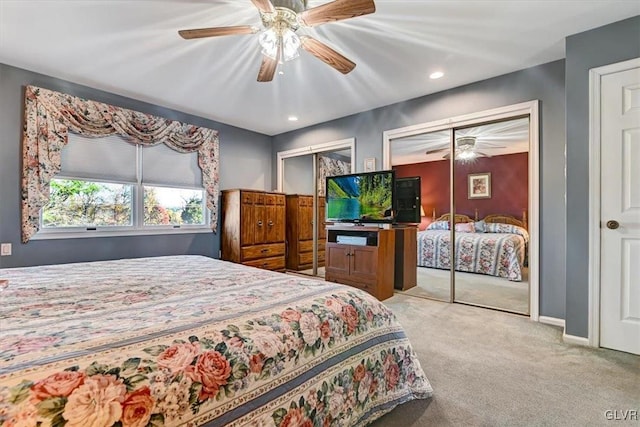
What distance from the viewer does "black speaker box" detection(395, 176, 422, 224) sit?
4.10 m

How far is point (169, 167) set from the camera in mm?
4117

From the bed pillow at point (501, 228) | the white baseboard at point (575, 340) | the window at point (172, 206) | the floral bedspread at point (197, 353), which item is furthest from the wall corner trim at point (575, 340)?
the window at point (172, 206)

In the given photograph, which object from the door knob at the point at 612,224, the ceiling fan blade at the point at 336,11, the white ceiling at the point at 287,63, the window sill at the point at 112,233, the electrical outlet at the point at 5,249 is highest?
the white ceiling at the point at 287,63

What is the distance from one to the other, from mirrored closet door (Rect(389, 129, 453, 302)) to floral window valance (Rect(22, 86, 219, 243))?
10.7 ft

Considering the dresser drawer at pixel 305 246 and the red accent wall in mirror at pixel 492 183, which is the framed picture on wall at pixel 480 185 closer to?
the red accent wall in mirror at pixel 492 183

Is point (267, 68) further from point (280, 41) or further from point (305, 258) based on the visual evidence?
point (305, 258)

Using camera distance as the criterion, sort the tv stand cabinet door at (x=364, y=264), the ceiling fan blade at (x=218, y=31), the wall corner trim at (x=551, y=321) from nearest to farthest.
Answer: the ceiling fan blade at (x=218, y=31), the wall corner trim at (x=551, y=321), the tv stand cabinet door at (x=364, y=264)

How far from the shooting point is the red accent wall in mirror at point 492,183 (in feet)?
12.6

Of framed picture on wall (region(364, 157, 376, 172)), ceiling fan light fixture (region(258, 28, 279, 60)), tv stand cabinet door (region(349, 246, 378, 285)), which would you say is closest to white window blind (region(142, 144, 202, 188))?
framed picture on wall (region(364, 157, 376, 172))

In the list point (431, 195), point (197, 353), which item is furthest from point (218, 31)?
point (431, 195)

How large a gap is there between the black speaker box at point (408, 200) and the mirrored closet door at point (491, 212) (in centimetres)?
52

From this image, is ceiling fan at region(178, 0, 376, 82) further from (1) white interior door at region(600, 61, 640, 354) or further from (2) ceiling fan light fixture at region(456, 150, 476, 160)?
(2) ceiling fan light fixture at region(456, 150, 476, 160)

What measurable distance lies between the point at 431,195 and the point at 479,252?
1083mm

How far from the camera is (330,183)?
13.7ft
